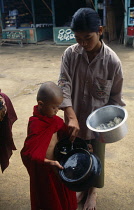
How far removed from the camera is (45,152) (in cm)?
149

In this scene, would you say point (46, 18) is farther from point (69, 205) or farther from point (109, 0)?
point (69, 205)

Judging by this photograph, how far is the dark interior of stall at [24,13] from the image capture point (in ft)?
39.7

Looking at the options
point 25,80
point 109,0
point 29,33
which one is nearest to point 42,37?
point 29,33

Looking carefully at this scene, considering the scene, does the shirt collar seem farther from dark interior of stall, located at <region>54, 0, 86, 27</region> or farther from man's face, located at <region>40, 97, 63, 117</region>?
dark interior of stall, located at <region>54, 0, 86, 27</region>

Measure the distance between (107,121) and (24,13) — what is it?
1229cm

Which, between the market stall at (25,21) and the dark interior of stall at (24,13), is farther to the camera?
the dark interior of stall at (24,13)

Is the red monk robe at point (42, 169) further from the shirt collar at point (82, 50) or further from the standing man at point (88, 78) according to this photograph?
the shirt collar at point (82, 50)

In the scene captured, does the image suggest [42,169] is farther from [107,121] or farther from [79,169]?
[107,121]

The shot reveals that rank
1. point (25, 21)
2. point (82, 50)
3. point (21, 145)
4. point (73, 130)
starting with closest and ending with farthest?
point (73, 130) → point (82, 50) → point (21, 145) → point (25, 21)

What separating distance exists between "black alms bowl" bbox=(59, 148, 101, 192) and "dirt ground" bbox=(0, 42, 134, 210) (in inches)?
35.6

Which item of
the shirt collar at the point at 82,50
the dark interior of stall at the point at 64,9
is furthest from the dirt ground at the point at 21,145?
the dark interior of stall at the point at 64,9

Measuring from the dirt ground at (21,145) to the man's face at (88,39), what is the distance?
1504 mm

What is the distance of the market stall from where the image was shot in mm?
11820

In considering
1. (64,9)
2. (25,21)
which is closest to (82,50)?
(25,21)
